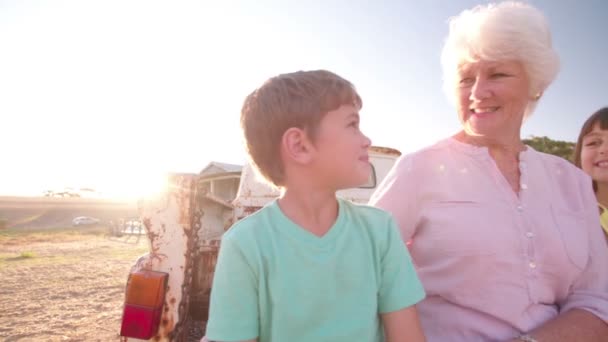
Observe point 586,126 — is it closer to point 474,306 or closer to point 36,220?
point 474,306

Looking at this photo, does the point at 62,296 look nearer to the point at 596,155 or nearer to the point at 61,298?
the point at 61,298

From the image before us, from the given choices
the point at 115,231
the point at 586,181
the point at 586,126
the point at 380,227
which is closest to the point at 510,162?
the point at 586,181

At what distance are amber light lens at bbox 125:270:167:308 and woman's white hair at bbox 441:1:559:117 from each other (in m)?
1.70

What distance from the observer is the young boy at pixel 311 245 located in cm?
123

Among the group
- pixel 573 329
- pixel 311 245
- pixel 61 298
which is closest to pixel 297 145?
pixel 311 245

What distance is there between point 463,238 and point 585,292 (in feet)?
1.97

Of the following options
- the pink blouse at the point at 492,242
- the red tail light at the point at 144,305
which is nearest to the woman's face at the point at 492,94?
the pink blouse at the point at 492,242

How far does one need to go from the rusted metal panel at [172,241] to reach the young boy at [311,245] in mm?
616

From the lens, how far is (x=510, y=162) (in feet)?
6.17

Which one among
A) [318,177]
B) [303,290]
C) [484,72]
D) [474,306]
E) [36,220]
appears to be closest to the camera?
[303,290]

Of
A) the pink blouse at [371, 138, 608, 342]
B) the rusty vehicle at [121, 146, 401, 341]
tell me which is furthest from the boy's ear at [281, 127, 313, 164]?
the rusty vehicle at [121, 146, 401, 341]

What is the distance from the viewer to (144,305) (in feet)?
6.31

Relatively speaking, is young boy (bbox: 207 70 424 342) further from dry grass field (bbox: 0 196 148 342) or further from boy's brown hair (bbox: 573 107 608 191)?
dry grass field (bbox: 0 196 148 342)

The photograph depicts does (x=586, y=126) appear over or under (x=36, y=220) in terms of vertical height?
over
